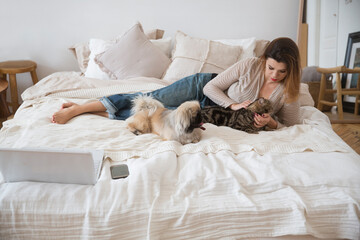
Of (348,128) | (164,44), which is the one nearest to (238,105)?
(348,128)

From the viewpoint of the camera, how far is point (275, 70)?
1.67 metres

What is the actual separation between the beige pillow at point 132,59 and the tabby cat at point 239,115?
3.46 feet

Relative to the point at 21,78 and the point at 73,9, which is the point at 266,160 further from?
the point at 21,78

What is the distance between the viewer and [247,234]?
94cm

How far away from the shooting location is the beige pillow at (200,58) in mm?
2637

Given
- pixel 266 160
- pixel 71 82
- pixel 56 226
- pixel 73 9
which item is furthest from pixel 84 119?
pixel 73 9

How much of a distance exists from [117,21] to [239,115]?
214cm

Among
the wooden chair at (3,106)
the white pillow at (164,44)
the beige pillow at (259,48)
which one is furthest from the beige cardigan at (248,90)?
the wooden chair at (3,106)

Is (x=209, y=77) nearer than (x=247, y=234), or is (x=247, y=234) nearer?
(x=247, y=234)

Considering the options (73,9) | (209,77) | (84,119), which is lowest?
(84,119)

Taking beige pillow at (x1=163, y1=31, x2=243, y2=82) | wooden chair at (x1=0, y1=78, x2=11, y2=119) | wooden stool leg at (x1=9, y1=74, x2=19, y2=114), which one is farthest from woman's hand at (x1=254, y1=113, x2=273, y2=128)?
wooden chair at (x1=0, y1=78, x2=11, y2=119)

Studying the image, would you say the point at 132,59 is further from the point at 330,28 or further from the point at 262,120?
the point at 330,28

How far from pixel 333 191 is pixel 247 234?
36 cm

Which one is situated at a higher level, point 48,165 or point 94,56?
point 94,56
